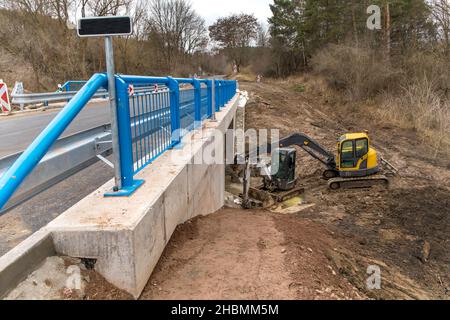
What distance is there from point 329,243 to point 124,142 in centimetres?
484

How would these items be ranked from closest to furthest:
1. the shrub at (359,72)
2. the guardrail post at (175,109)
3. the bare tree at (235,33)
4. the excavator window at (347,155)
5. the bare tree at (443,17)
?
the guardrail post at (175,109) → the excavator window at (347,155) → the bare tree at (443,17) → the shrub at (359,72) → the bare tree at (235,33)

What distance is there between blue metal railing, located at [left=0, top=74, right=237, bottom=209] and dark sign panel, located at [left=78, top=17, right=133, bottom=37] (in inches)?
14.5

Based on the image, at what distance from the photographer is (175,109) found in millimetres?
5410

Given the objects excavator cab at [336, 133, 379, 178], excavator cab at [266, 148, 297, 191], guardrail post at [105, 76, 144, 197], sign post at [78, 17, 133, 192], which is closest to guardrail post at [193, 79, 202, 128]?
guardrail post at [105, 76, 144, 197]

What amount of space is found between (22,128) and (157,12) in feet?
150

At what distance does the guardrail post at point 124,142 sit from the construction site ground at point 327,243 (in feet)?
2.67

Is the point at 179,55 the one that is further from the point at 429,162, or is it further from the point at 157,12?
the point at 429,162

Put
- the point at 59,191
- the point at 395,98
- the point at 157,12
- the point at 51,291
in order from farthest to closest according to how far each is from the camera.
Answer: the point at 157,12, the point at 395,98, the point at 59,191, the point at 51,291

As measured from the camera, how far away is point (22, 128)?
33.6 feet

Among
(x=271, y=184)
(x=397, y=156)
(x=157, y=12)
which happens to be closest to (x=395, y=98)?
(x=397, y=156)

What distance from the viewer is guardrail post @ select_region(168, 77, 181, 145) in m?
5.20

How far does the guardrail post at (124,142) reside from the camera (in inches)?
127

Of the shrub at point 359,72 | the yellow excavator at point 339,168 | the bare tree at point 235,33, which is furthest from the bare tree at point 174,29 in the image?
the yellow excavator at point 339,168

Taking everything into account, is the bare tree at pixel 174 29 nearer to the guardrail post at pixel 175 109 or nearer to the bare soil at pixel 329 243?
the bare soil at pixel 329 243
